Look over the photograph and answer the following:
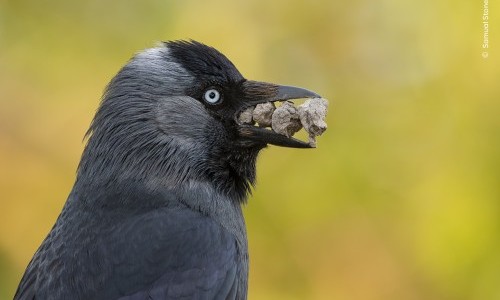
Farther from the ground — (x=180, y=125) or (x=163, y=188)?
(x=180, y=125)

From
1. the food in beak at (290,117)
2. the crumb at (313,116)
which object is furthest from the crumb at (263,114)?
the crumb at (313,116)

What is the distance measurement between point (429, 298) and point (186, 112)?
9.23ft

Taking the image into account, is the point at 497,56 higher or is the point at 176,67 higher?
the point at 497,56

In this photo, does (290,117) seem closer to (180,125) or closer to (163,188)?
(180,125)

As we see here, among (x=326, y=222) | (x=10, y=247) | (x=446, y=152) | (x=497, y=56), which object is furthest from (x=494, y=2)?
(x=10, y=247)

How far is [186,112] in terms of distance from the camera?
6.43m

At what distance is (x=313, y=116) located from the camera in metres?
6.35

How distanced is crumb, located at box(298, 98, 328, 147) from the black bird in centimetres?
6

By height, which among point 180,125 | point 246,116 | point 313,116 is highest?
point 313,116

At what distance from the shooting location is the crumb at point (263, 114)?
6520mm

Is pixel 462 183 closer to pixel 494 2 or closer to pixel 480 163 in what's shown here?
pixel 480 163

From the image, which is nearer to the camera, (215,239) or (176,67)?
(215,239)

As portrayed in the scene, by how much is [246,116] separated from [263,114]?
0.10m

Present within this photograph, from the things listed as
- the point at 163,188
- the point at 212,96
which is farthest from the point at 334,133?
the point at 163,188
